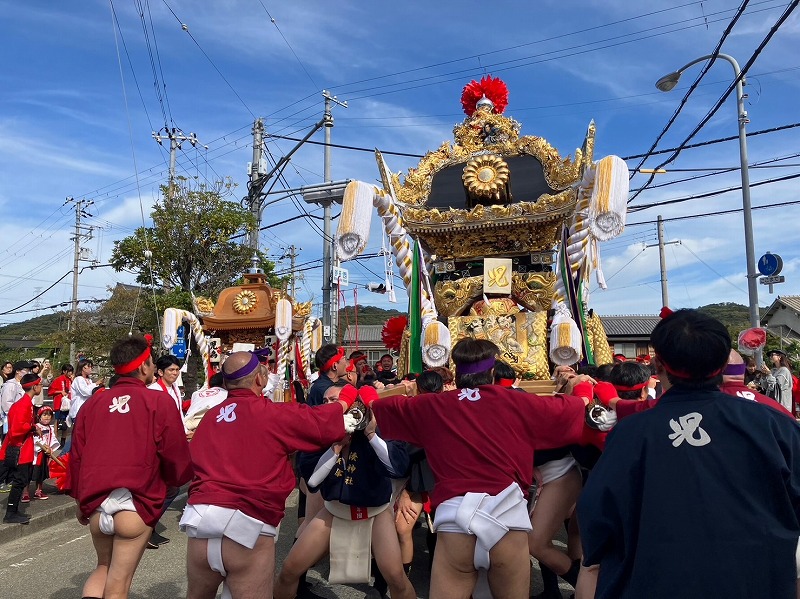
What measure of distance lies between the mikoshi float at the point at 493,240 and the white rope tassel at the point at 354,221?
0.03 ft

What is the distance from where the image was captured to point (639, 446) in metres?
1.77

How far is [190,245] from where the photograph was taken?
15.3 meters

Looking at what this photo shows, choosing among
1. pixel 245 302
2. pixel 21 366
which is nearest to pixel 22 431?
pixel 21 366

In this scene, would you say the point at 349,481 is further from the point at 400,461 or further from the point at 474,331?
the point at 474,331

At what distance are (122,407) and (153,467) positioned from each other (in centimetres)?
36

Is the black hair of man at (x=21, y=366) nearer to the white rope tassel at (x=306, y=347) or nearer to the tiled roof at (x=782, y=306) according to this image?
the white rope tassel at (x=306, y=347)

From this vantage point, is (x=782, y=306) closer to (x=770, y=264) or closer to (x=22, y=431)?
(x=770, y=264)

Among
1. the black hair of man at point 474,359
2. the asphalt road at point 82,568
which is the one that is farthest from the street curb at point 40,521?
the black hair of man at point 474,359

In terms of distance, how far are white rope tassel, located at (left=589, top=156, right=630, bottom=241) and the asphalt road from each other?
2878mm

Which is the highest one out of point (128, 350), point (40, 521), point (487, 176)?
point (487, 176)

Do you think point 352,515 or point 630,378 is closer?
point 352,515

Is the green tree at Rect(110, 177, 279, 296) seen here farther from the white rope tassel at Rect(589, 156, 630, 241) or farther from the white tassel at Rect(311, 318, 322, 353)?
the white rope tassel at Rect(589, 156, 630, 241)

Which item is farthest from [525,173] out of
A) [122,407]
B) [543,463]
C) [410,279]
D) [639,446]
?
[639,446]

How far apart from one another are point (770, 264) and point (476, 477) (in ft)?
29.9
